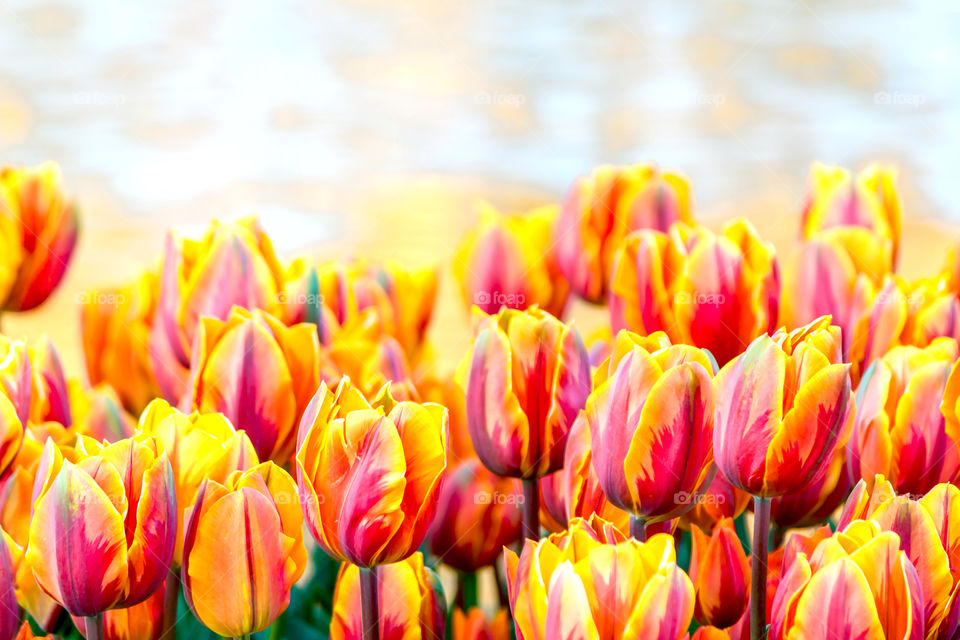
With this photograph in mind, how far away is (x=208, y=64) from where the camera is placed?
2.82 meters

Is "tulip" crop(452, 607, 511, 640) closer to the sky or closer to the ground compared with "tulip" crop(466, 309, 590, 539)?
closer to the ground

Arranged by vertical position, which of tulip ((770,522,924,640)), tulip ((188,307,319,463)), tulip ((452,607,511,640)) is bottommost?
tulip ((452,607,511,640))

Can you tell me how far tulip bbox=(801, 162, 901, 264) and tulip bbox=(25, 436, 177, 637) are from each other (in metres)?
0.33

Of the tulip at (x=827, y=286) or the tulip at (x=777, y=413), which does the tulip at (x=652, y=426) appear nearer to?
the tulip at (x=777, y=413)

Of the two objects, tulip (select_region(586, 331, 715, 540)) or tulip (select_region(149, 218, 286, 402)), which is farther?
tulip (select_region(149, 218, 286, 402))

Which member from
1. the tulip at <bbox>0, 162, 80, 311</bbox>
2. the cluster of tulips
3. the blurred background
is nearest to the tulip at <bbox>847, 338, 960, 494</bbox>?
the cluster of tulips

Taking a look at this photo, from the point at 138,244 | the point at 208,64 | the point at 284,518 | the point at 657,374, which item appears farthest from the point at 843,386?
the point at 208,64

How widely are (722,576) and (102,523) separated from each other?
0.17m

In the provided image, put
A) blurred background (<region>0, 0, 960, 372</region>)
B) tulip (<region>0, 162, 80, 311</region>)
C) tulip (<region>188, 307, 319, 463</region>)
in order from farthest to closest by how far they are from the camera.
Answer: blurred background (<region>0, 0, 960, 372</region>) → tulip (<region>0, 162, 80, 311</region>) → tulip (<region>188, 307, 319, 463</region>)

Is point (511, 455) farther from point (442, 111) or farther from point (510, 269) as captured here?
point (442, 111)

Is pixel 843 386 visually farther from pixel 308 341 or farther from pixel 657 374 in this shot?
pixel 308 341

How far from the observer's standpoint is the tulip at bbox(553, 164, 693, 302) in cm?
54

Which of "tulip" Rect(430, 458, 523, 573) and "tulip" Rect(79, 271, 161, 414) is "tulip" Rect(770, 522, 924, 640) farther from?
"tulip" Rect(79, 271, 161, 414)

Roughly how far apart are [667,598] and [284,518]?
0.35ft
